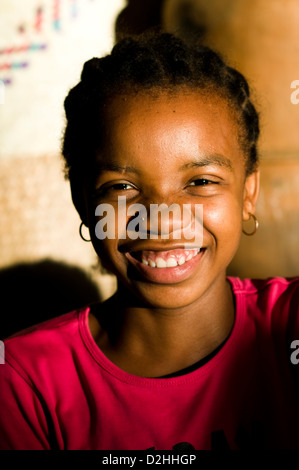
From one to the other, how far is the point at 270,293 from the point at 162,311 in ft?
0.87

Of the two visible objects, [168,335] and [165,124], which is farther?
[168,335]

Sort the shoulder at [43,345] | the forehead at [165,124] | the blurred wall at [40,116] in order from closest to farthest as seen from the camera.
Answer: the forehead at [165,124] < the shoulder at [43,345] < the blurred wall at [40,116]

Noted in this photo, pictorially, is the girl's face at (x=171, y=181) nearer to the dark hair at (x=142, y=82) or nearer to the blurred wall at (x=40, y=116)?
the dark hair at (x=142, y=82)

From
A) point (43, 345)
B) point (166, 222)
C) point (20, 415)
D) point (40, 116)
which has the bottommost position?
point (20, 415)

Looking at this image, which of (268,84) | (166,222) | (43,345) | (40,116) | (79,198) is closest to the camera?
(166,222)

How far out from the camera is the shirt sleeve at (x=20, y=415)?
995 millimetres

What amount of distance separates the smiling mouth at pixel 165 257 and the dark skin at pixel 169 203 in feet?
0.07

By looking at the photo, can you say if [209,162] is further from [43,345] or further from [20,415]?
[20,415]

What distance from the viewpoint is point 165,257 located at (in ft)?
3.36

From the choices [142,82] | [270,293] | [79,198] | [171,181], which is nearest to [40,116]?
[79,198]

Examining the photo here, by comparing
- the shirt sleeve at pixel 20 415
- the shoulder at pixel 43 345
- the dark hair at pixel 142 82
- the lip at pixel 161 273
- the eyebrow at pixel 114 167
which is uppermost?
the dark hair at pixel 142 82

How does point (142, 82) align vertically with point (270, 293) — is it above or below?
above

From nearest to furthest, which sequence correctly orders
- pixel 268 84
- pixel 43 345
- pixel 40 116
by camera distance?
pixel 43 345
pixel 268 84
pixel 40 116

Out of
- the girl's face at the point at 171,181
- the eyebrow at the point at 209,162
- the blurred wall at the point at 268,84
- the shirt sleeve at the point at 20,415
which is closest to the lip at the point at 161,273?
the girl's face at the point at 171,181
